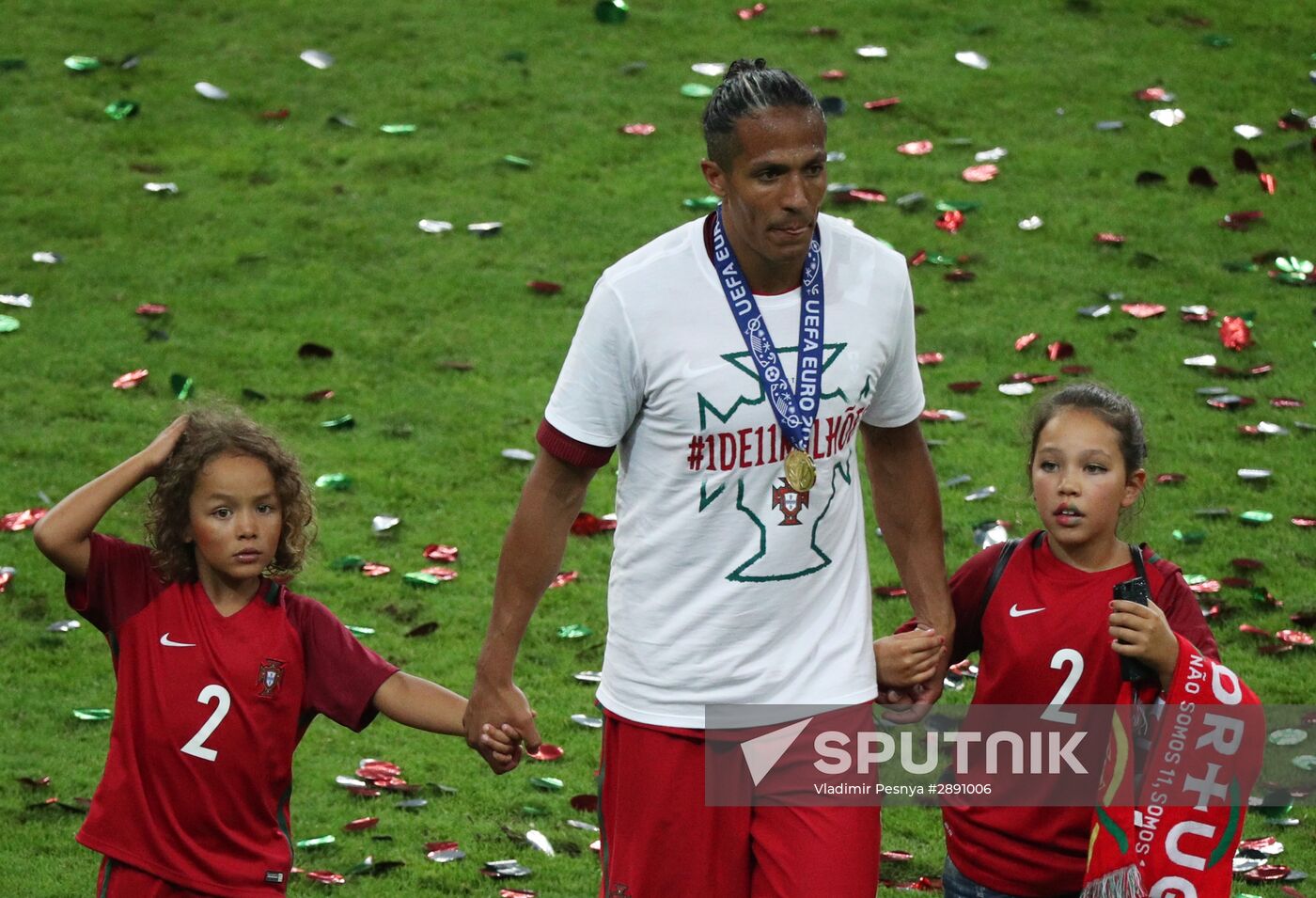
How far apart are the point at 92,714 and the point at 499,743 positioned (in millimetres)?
2784

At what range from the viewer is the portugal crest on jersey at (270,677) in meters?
3.88

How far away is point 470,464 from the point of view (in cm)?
803

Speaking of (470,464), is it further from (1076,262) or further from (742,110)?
(742,110)

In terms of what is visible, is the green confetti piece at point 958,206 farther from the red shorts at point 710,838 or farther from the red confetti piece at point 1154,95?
the red shorts at point 710,838

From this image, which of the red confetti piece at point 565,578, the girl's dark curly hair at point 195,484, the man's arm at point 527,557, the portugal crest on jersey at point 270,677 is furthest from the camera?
the red confetti piece at point 565,578

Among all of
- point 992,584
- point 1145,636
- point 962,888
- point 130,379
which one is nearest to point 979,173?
point 130,379

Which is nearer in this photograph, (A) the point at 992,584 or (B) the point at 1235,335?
(A) the point at 992,584

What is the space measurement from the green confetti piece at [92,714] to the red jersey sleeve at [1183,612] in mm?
3620

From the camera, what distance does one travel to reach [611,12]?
494 inches

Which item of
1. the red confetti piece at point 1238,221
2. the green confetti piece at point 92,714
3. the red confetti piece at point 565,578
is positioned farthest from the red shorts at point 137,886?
the red confetti piece at point 1238,221

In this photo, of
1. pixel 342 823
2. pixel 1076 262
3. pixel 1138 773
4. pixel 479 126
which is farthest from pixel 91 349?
pixel 1138 773

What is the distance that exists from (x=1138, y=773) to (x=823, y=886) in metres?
0.74

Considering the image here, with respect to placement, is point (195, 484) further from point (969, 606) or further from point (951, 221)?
point (951, 221)

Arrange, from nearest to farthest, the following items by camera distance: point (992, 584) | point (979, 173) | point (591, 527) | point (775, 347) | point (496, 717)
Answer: point (775, 347) < point (496, 717) < point (992, 584) < point (591, 527) < point (979, 173)
